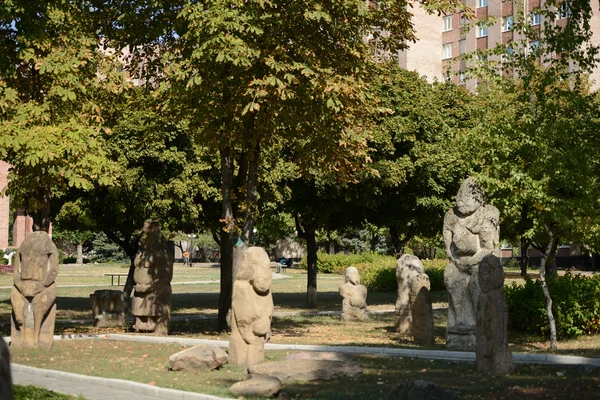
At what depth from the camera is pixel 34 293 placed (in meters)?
17.4

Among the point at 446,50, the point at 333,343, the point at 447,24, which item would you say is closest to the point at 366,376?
Answer: the point at 333,343

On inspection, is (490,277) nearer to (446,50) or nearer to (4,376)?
(4,376)

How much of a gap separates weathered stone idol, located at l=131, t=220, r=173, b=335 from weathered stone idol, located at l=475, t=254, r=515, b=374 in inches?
404

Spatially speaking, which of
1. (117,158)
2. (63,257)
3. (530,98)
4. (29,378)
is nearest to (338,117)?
(530,98)

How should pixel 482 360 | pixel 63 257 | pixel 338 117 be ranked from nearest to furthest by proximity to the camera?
pixel 482 360 → pixel 338 117 → pixel 63 257

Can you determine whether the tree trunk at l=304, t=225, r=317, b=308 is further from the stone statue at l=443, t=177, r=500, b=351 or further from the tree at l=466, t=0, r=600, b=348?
the stone statue at l=443, t=177, r=500, b=351

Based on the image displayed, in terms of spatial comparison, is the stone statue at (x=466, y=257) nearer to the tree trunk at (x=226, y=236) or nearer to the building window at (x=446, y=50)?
the tree trunk at (x=226, y=236)

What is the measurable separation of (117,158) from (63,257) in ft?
195

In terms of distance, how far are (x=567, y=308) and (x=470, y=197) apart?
4.09 metres

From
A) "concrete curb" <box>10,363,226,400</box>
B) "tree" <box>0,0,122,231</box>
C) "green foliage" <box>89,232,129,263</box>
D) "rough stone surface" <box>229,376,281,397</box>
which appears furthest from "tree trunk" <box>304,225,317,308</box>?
"green foliage" <box>89,232,129,263</box>

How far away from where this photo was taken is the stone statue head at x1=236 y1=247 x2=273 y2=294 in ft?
46.0

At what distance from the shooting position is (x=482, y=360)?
42.0 feet

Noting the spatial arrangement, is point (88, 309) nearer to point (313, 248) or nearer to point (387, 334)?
point (313, 248)

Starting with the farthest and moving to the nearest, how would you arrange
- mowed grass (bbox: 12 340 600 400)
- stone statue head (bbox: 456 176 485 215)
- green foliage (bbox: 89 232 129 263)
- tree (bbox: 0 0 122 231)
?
green foliage (bbox: 89 232 129 263)
tree (bbox: 0 0 122 231)
stone statue head (bbox: 456 176 485 215)
mowed grass (bbox: 12 340 600 400)
